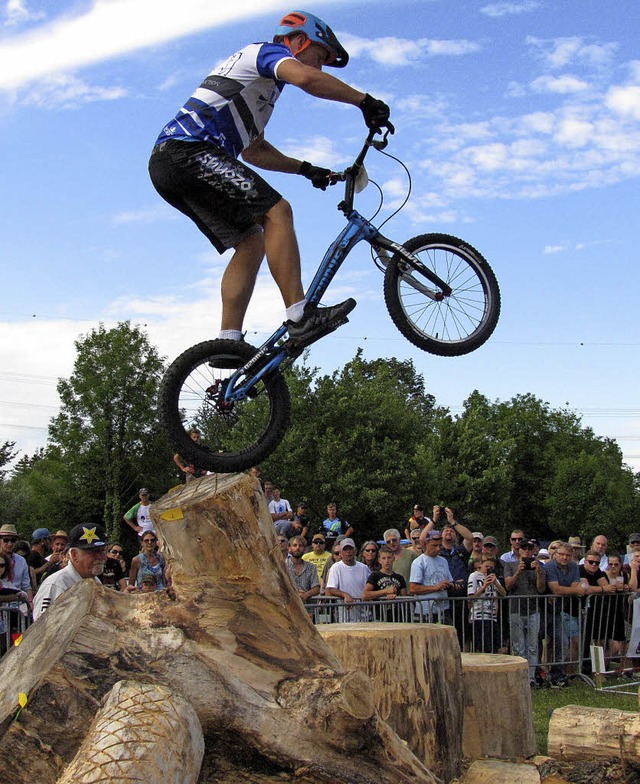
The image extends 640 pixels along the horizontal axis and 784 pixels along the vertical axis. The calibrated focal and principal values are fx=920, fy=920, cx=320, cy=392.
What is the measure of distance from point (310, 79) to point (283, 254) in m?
1.08

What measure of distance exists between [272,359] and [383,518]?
129ft

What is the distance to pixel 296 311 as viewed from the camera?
19.2ft

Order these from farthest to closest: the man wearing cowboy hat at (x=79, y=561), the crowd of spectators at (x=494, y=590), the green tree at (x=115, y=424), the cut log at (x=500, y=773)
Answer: the green tree at (x=115, y=424), the crowd of spectators at (x=494, y=590), the man wearing cowboy hat at (x=79, y=561), the cut log at (x=500, y=773)

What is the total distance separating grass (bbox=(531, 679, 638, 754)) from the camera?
10070mm

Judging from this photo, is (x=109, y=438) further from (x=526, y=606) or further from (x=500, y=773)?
(x=500, y=773)

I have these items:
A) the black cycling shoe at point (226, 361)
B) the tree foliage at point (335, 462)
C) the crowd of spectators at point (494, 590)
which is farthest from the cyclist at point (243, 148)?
the tree foliage at point (335, 462)

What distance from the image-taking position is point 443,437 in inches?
2203

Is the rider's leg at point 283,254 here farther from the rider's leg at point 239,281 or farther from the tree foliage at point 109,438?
the tree foliage at point 109,438

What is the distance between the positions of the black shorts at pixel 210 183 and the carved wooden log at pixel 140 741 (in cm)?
295

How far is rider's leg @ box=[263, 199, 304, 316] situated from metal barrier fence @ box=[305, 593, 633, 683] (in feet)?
16.3

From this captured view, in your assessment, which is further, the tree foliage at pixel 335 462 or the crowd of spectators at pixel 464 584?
the tree foliage at pixel 335 462

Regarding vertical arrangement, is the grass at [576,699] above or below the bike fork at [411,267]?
below

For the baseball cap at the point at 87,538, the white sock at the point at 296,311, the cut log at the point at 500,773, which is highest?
the white sock at the point at 296,311

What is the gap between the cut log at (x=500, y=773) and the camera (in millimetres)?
6648
